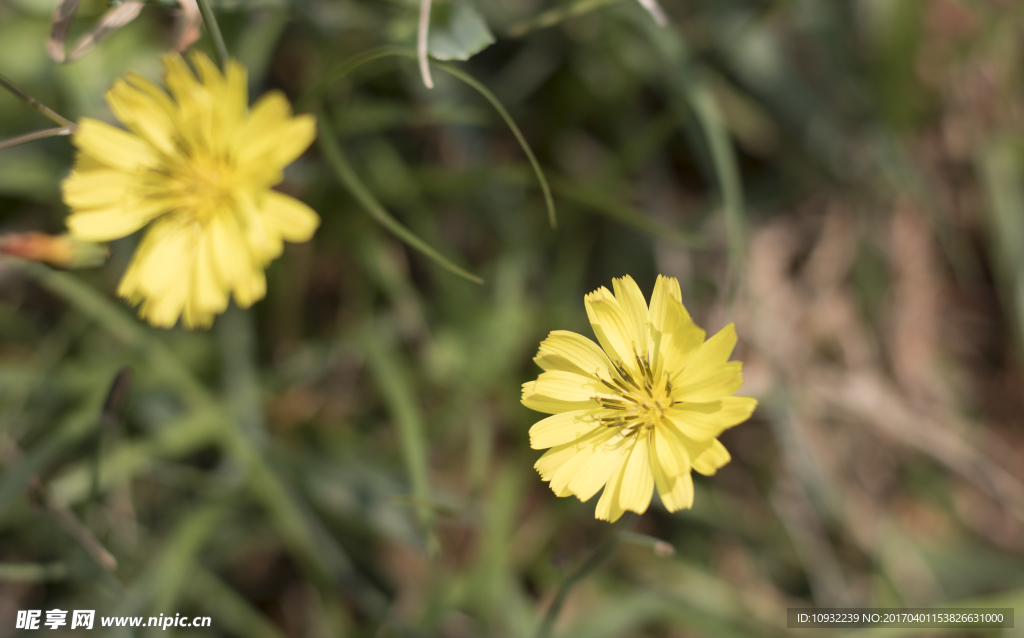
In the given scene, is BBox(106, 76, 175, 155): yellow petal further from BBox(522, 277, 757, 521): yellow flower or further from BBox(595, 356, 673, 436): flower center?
BBox(595, 356, 673, 436): flower center

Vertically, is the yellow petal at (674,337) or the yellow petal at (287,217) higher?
the yellow petal at (287,217)

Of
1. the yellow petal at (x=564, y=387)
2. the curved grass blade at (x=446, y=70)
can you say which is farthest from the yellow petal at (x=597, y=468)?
the curved grass blade at (x=446, y=70)

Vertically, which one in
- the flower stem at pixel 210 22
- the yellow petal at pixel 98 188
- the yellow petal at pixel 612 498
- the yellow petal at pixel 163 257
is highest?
the flower stem at pixel 210 22

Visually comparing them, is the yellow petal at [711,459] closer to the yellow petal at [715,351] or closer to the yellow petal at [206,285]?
the yellow petal at [715,351]

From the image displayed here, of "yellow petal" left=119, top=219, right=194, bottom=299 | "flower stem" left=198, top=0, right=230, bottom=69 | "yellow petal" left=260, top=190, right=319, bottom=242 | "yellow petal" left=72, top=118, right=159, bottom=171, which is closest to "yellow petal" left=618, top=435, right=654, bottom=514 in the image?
"yellow petal" left=260, top=190, right=319, bottom=242

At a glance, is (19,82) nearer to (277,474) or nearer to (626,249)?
(277,474)

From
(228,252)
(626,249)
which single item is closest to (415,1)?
(228,252)
